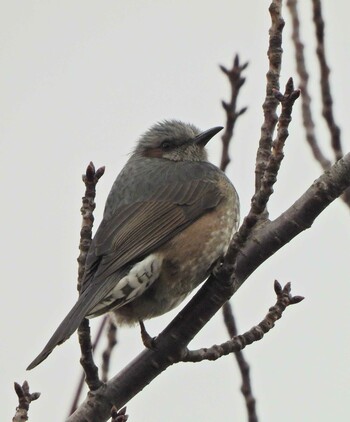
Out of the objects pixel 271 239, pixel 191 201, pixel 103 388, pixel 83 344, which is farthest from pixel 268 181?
pixel 191 201

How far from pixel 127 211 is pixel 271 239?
158 centimetres

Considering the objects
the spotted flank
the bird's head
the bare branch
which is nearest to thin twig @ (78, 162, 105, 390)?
the spotted flank

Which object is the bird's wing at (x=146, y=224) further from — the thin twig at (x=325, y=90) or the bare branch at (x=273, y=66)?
the thin twig at (x=325, y=90)

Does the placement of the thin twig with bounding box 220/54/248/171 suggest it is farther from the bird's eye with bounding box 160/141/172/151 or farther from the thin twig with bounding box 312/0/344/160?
the bird's eye with bounding box 160/141/172/151

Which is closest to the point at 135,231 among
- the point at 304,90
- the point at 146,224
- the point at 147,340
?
the point at 146,224

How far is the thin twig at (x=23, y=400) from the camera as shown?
355 cm

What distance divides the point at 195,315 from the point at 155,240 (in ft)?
2.96

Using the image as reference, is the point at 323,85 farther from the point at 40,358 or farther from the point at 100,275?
the point at 40,358

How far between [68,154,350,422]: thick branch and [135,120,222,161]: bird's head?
8.08 ft

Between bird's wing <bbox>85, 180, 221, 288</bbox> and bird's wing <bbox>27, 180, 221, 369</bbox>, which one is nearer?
bird's wing <bbox>27, 180, 221, 369</bbox>

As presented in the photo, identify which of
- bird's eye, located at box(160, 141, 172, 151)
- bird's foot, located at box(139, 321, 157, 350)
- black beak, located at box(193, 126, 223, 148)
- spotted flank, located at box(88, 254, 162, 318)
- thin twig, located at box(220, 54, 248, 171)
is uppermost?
bird's eye, located at box(160, 141, 172, 151)

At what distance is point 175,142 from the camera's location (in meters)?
7.11

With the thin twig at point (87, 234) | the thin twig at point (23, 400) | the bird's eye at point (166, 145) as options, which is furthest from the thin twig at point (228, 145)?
the bird's eye at point (166, 145)

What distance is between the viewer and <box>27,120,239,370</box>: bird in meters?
4.87
